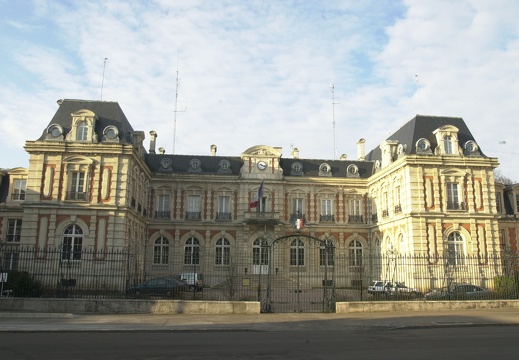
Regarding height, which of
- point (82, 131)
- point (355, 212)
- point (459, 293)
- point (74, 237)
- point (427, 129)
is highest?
point (427, 129)

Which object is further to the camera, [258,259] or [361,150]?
[361,150]

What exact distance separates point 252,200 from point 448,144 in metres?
16.7

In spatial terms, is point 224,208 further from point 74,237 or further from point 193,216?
point 74,237

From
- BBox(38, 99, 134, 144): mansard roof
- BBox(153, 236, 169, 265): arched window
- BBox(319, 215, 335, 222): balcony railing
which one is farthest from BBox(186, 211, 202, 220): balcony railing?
BBox(319, 215, 335, 222): balcony railing

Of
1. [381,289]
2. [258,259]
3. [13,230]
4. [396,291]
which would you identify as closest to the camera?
[396,291]

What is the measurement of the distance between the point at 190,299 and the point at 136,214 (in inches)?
617

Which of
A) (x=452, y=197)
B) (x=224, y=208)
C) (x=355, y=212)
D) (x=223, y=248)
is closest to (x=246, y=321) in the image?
(x=452, y=197)

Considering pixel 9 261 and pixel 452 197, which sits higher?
pixel 452 197

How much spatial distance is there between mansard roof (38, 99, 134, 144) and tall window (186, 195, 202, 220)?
8875mm

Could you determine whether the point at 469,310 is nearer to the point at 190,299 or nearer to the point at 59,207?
the point at 190,299

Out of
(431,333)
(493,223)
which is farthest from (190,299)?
(493,223)

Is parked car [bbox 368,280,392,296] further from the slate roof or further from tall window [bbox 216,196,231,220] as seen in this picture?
the slate roof

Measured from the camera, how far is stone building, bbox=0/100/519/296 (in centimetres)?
2967

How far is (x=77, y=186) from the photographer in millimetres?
30219
